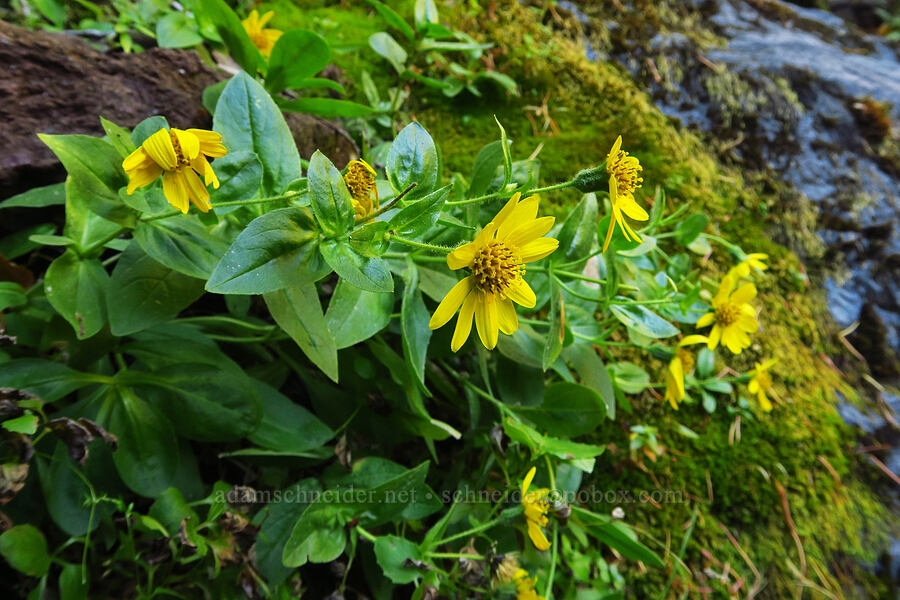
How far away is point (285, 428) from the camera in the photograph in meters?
1.10

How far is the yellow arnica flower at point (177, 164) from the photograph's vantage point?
729mm

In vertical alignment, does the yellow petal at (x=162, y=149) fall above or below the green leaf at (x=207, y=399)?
above

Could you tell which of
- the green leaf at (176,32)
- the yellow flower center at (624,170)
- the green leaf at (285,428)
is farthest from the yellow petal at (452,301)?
the green leaf at (176,32)

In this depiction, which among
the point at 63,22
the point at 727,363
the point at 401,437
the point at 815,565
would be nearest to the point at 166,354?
the point at 401,437

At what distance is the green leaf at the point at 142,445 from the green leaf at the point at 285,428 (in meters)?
0.15

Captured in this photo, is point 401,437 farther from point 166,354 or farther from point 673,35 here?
point 673,35

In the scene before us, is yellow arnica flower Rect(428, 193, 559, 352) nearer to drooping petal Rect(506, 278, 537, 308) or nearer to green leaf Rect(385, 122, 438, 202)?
drooping petal Rect(506, 278, 537, 308)

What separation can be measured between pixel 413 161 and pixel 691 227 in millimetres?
995

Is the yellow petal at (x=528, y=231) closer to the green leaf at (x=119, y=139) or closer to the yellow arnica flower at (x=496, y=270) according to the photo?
the yellow arnica flower at (x=496, y=270)

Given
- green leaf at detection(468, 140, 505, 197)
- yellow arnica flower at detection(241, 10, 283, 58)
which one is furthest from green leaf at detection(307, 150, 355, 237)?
yellow arnica flower at detection(241, 10, 283, 58)

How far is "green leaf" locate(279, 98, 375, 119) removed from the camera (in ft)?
4.53

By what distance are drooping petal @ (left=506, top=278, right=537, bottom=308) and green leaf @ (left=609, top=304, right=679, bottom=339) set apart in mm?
388

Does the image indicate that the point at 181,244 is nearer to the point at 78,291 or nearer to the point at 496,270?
the point at 78,291

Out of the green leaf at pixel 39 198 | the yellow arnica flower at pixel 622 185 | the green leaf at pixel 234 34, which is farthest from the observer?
the green leaf at pixel 234 34
